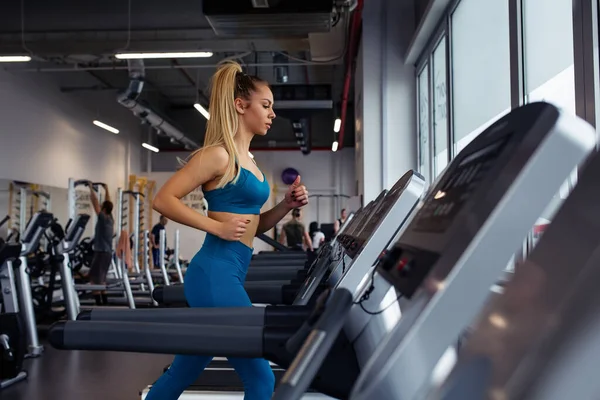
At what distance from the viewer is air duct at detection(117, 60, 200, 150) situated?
362 inches

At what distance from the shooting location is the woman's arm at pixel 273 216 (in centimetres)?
200

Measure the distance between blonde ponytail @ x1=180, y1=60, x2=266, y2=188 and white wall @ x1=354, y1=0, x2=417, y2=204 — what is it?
467cm

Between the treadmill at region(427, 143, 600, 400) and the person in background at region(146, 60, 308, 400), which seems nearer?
the treadmill at region(427, 143, 600, 400)

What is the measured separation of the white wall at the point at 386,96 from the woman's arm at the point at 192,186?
4.79m

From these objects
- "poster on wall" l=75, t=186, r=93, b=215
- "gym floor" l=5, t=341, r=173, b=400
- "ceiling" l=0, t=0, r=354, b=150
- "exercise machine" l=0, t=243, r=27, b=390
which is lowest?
"gym floor" l=5, t=341, r=173, b=400

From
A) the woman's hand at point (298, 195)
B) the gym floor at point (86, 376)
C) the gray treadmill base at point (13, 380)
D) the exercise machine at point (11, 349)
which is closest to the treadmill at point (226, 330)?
the woman's hand at point (298, 195)

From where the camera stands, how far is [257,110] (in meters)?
1.81

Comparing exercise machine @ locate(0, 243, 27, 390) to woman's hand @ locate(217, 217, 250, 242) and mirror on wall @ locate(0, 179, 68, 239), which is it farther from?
mirror on wall @ locate(0, 179, 68, 239)

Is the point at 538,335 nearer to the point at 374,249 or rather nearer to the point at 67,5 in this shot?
the point at 374,249

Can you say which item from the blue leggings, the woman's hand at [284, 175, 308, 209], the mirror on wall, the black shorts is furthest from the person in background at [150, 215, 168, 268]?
the blue leggings

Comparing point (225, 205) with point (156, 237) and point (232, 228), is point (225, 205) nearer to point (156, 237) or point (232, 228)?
point (232, 228)

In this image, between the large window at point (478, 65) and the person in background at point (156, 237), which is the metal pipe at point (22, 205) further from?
the large window at point (478, 65)

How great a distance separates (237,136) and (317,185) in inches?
554

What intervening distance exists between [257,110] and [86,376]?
3112 millimetres
